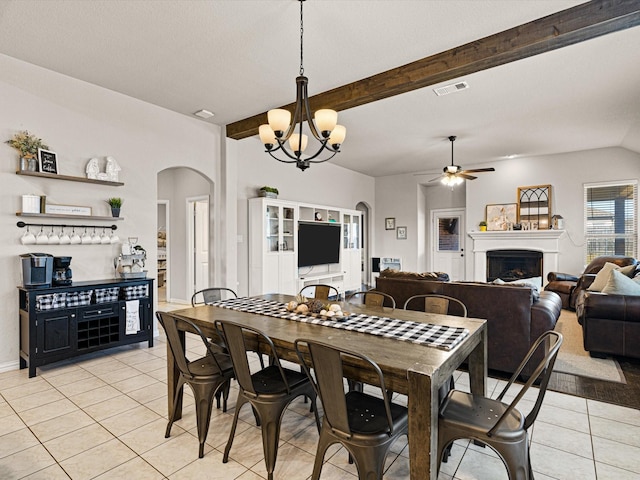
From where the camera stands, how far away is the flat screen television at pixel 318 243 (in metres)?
6.61

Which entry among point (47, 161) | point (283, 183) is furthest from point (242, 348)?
point (283, 183)

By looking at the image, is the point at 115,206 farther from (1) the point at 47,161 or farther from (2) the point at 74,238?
(1) the point at 47,161

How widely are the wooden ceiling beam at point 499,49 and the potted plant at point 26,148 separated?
3.03 metres

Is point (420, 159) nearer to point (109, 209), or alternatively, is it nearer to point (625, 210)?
point (625, 210)

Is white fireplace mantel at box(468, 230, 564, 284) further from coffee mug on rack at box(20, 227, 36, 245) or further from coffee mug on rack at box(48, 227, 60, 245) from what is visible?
coffee mug on rack at box(20, 227, 36, 245)

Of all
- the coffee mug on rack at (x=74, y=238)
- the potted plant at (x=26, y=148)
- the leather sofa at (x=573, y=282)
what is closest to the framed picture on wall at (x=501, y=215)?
the leather sofa at (x=573, y=282)

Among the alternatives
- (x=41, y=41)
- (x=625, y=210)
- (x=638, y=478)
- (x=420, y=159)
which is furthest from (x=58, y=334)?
(x=625, y=210)

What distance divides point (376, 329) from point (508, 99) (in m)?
3.71

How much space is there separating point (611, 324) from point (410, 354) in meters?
3.21

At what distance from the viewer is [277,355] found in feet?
6.31

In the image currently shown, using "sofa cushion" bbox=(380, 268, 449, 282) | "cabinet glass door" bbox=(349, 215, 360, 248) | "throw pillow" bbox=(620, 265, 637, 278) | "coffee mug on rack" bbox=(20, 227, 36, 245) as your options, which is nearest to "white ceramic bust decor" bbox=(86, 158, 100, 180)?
"coffee mug on rack" bbox=(20, 227, 36, 245)

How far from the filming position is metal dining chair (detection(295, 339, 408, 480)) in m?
1.53

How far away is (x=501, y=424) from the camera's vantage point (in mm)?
1621

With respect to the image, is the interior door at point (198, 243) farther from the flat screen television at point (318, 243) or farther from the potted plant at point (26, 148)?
the potted plant at point (26, 148)
